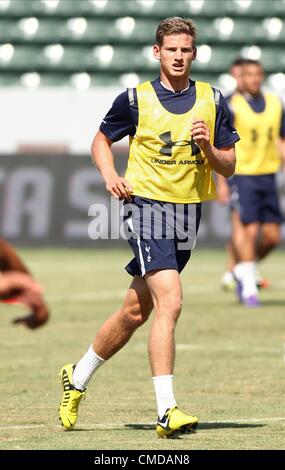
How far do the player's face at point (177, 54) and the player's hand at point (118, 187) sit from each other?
2.25ft

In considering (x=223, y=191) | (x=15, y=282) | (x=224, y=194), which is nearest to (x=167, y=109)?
(x=15, y=282)

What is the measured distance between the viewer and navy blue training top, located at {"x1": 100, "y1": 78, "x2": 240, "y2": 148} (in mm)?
7848

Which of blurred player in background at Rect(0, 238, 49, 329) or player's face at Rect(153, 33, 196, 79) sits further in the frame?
player's face at Rect(153, 33, 196, 79)

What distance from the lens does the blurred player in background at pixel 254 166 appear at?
1523 cm

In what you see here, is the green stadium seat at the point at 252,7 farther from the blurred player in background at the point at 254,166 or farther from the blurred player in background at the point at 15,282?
the blurred player in background at the point at 15,282

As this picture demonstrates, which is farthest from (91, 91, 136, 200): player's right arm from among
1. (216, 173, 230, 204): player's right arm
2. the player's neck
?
(216, 173, 230, 204): player's right arm

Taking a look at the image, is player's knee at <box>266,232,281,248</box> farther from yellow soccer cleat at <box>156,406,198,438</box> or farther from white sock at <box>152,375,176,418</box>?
yellow soccer cleat at <box>156,406,198,438</box>

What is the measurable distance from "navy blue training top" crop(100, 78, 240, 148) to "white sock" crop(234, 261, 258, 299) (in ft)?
22.8

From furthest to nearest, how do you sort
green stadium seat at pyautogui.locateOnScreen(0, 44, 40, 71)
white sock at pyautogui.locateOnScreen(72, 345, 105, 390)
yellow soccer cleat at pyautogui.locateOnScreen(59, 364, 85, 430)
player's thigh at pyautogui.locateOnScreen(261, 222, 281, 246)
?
green stadium seat at pyautogui.locateOnScreen(0, 44, 40, 71) → player's thigh at pyautogui.locateOnScreen(261, 222, 281, 246) → white sock at pyautogui.locateOnScreen(72, 345, 105, 390) → yellow soccer cleat at pyautogui.locateOnScreen(59, 364, 85, 430)

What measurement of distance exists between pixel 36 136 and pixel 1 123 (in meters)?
0.65

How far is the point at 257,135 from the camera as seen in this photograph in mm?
15531

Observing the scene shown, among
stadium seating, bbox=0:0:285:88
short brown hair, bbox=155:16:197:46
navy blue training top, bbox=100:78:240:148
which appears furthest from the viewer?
stadium seating, bbox=0:0:285:88
